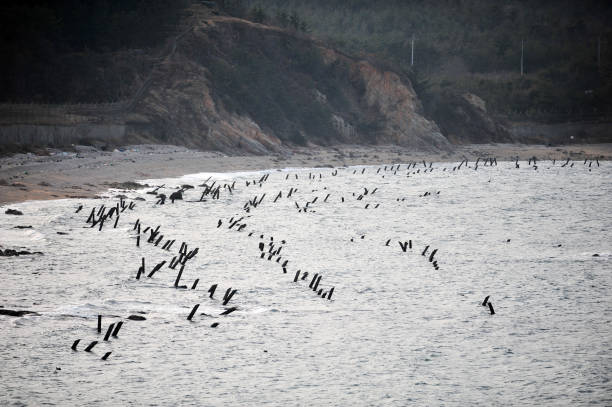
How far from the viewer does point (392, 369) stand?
43.4 feet

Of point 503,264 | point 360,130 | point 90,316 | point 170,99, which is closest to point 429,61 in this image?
point 360,130

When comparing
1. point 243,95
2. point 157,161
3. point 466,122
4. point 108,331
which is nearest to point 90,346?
point 108,331

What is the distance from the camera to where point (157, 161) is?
163 ft

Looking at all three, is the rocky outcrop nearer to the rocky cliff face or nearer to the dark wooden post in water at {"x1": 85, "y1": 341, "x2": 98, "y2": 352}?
the rocky cliff face

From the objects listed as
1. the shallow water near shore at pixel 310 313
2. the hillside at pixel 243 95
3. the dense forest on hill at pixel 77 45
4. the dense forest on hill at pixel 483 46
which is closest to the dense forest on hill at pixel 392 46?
the dense forest on hill at pixel 77 45

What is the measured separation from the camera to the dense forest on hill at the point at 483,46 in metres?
108

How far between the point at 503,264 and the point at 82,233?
39.7 feet

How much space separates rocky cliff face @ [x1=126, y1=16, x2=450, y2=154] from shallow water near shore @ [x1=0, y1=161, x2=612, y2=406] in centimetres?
3391

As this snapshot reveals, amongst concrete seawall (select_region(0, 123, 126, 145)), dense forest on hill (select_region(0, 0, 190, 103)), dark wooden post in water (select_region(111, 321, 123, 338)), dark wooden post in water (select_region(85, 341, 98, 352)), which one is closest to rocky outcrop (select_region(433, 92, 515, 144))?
dense forest on hill (select_region(0, 0, 190, 103))

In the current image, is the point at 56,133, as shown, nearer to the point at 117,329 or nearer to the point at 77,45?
the point at 77,45

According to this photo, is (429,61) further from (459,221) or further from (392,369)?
(392,369)

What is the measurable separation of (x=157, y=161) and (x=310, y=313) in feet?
115

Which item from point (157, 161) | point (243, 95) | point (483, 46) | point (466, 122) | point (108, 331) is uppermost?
point (483, 46)

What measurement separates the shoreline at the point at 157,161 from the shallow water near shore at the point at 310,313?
19.6ft
